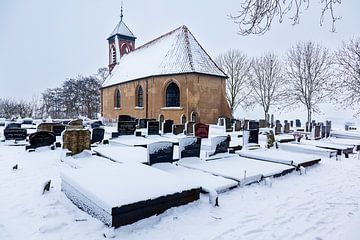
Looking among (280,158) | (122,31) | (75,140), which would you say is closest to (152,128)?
(75,140)

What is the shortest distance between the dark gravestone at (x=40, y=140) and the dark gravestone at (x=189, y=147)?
19.1 feet

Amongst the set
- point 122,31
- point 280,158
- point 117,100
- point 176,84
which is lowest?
point 280,158

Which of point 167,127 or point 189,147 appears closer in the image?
point 189,147

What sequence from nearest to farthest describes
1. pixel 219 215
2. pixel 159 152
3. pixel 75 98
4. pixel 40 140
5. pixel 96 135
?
pixel 219 215 → pixel 159 152 → pixel 40 140 → pixel 96 135 → pixel 75 98

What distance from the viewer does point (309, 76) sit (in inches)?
1061

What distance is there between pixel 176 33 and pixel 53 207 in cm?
2468

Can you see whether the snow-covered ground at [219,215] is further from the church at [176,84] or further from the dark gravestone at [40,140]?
the church at [176,84]

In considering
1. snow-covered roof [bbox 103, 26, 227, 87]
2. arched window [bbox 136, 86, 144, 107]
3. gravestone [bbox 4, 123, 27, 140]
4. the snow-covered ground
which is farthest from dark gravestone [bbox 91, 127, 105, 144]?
arched window [bbox 136, 86, 144, 107]

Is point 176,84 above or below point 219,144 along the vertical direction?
above

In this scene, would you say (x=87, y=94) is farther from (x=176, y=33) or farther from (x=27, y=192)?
(x=27, y=192)

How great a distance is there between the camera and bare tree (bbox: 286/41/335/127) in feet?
87.7

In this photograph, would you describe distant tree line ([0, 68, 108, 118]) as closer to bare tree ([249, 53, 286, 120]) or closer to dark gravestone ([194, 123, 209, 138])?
bare tree ([249, 53, 286, 120])

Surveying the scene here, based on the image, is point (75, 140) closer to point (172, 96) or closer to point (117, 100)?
point (172, 96)

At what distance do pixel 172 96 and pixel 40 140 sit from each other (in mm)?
15555
